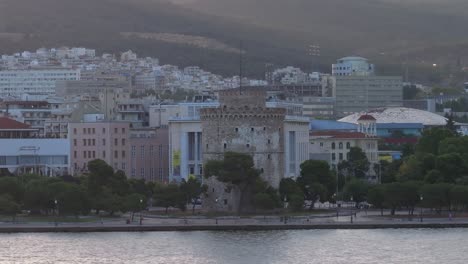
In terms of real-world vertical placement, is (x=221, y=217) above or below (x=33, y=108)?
below

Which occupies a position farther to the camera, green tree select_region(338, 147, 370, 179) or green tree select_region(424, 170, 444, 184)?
green tree select_region(338, 147, 370, 179)

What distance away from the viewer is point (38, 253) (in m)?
71.7

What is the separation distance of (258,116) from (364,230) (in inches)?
491

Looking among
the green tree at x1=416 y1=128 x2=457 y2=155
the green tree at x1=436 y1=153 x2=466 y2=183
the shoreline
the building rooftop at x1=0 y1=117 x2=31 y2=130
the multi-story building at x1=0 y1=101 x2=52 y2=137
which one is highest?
the multi-story building at x1=0 y1=101 x2=52 y2=137

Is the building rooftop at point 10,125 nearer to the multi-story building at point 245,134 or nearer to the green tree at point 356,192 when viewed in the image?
the green tree at point 356,192

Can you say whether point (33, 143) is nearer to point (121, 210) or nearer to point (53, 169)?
point (53, 169)

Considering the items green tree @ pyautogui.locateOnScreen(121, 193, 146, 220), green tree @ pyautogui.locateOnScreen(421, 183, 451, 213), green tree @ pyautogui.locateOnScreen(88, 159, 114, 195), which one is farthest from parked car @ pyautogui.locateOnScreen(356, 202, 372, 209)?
green tree @ pyautogui.locateOnScreen(121, 193, 146, 220)

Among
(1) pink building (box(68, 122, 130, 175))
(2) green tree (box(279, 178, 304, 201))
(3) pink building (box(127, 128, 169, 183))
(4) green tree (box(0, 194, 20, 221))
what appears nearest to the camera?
(4) green tree (box(0, 194, 20, 221))

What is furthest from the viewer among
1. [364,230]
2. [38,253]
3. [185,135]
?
[185,135]

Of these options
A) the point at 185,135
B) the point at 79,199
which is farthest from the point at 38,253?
the point at 185,135

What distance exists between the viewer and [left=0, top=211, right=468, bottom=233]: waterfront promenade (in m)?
81.8

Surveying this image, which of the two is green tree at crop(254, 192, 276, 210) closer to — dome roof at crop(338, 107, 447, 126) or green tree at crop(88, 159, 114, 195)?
green tree at crop(88, 159, 114, 195)

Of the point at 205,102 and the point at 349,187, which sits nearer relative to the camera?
the point at 349,187

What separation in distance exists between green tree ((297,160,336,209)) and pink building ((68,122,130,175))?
75.9ft
